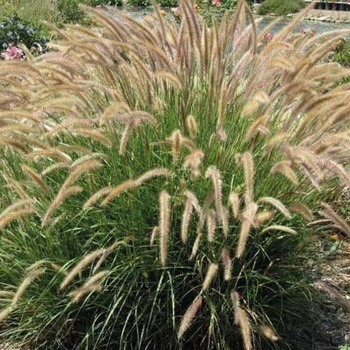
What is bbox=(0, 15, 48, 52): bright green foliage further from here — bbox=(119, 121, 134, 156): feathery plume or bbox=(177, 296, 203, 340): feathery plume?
bbox=(177, 296, 203, 340): feathery plume

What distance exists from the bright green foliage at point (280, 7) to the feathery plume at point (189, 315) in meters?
22.2

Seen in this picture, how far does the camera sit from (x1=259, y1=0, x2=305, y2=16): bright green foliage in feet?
80.8

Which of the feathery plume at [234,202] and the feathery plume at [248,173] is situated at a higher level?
the feathery plume at [248,173]

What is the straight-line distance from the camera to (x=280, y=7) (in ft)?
81.0

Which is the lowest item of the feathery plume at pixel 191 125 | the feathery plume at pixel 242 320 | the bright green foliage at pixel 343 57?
the bright green foliage at pixel 343 57

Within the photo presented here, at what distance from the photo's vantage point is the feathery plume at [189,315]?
116 inches

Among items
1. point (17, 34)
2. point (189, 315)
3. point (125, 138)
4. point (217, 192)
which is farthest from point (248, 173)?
point (17, 34)

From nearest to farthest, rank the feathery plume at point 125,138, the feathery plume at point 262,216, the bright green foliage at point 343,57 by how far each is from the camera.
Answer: the feathery plume at point 125,138, the feathery plume at point 262,216, the bright green foliage at point 343,57

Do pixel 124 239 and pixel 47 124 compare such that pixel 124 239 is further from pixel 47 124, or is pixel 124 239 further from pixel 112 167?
pixel 47 124

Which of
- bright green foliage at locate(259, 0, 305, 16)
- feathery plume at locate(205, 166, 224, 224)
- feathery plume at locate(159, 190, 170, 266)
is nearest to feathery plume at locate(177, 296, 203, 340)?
feathery plume at locate(159, 190, 170, 266)

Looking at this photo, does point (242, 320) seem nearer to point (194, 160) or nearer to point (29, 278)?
point (194, 160)

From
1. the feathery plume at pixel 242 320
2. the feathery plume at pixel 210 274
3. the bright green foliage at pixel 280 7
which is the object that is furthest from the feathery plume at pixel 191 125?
the bright green foliage at pixel 280 7

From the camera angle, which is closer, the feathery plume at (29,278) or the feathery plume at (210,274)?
the feathery plume at (210,274)

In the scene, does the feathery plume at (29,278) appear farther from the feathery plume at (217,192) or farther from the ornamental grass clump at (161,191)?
the feathery plume at (217,192)
